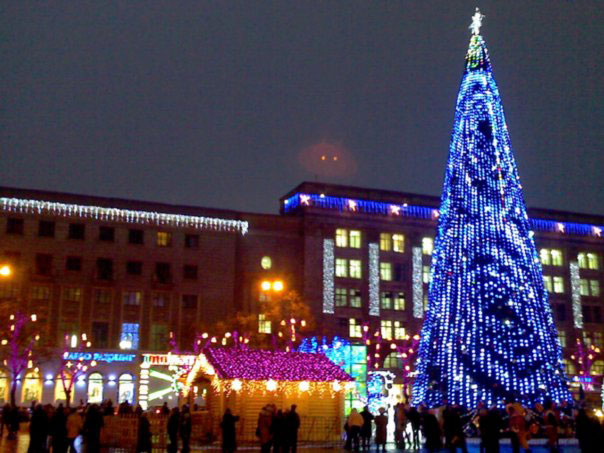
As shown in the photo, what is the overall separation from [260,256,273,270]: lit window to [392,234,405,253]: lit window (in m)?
11.4

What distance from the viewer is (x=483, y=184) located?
96.1ft

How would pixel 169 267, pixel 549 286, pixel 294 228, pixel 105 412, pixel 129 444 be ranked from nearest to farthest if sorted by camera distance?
pixel 129 444, pixel 105 412, pixel 169 267, pixel 294 228, pixel 549 286

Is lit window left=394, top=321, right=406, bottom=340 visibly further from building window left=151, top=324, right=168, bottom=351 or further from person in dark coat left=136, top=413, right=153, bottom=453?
person in dark coat left=136, top=413, right=153, bottom=453

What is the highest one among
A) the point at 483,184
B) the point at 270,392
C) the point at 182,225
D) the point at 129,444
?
the point at 182,225

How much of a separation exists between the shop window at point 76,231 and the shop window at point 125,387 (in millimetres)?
11115

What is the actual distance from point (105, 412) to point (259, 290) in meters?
32.1

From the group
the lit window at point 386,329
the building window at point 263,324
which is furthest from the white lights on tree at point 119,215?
the lit window at point 386,329

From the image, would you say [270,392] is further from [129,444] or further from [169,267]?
[169,267]

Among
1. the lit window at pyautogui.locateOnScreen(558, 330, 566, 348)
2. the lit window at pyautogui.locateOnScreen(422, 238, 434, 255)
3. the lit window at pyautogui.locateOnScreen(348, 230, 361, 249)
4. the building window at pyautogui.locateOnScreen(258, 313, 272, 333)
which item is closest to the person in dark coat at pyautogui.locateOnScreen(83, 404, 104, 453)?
the building window at pyautogui.locateOnScreen(258, 313, 272, 333)

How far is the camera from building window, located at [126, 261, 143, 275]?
199 ft

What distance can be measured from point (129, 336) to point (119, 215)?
940cm

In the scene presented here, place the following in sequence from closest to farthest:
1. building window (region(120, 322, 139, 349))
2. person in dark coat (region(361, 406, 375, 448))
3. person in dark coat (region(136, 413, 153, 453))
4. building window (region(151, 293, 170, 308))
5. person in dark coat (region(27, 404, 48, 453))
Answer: person in dark coat (region(27, 404, 48, 453))
person in dark coat (region(136, 413, 153, 453))
person in dark coat (region(361, 406, 375, 448))
building window (region(120, 322, 139, 349))
building window (region(151, 293, 170, 308))

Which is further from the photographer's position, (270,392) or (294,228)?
(294,228)

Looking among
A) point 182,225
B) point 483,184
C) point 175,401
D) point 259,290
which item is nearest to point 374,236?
point 259,290
